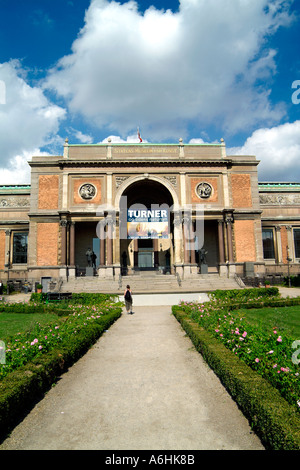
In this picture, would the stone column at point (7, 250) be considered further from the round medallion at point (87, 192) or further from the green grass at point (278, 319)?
the green grass at point (278, 319)

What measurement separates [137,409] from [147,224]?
1134 inches

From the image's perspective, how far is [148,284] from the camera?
95.9 ft

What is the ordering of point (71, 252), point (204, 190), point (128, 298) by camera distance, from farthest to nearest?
point (204, 190) < point (71, 252) < point (128, 298)

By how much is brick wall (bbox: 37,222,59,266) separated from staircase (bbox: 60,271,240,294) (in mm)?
3315

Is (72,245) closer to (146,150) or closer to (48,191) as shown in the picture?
(48,191)

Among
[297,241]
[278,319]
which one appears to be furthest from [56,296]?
[297,241]

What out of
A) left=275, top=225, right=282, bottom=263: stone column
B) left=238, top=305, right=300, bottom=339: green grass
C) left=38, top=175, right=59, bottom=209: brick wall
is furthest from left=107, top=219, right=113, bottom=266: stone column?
left=238, top=305, right=300, bottom=339: green grass

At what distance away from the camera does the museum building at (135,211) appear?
109 feet

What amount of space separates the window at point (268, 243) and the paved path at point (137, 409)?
3202 cm

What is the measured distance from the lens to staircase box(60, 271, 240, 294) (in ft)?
93.4

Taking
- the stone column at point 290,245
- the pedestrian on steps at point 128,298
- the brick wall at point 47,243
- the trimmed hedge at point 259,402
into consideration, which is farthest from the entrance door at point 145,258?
the trimmed hedge at point 259,402

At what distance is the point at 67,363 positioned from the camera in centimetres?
754

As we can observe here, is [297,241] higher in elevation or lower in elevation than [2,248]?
higher
